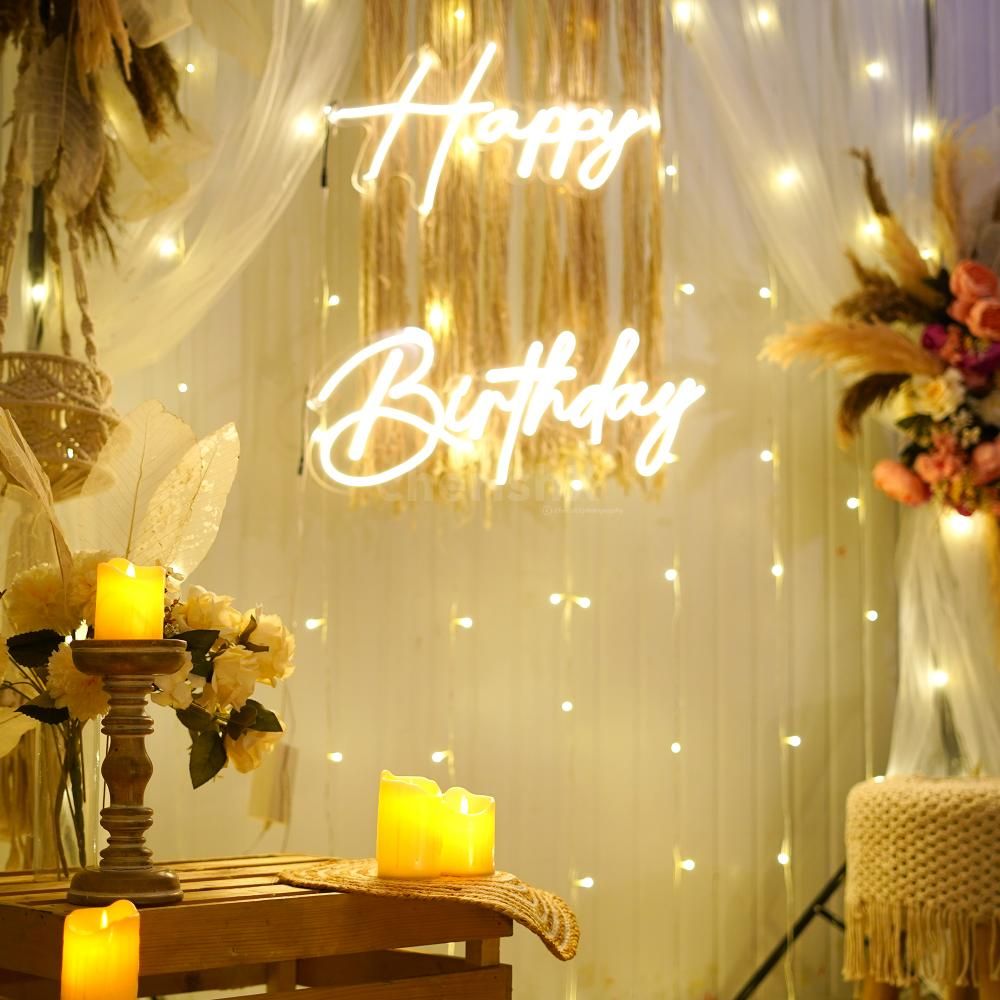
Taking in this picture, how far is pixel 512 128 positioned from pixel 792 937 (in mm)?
1870

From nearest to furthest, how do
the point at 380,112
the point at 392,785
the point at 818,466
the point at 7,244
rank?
the point at 392,785 → the point at 7,244 → the point at 380,112 → the point at 818,466

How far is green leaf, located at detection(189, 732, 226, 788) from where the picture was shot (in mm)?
1769

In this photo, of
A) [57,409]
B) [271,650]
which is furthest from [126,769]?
[57,409]

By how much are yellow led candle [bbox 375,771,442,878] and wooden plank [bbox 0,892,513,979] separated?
0.08 meters

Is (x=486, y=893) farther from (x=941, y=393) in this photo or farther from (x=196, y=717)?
(x=941, y=393)

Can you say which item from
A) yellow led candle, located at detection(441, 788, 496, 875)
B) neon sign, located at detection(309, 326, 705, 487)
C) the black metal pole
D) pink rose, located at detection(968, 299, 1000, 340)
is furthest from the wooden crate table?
pink rose, located at detection(968, 299, 1000, 340)

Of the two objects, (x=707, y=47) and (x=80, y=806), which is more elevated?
(x=707, y=47)

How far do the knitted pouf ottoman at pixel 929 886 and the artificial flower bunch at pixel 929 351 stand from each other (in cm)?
64

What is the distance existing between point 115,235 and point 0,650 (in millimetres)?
→ 1159

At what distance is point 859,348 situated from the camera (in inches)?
126

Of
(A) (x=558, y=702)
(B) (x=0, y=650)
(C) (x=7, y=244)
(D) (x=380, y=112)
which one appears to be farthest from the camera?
(A) (x=558, y=702)

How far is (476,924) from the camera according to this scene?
1.81 metres

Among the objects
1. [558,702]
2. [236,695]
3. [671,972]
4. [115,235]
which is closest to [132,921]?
[236,695]

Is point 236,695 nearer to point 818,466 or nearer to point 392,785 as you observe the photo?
point 392,785
